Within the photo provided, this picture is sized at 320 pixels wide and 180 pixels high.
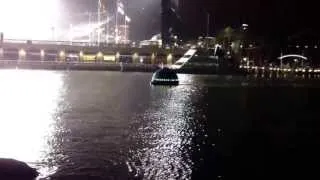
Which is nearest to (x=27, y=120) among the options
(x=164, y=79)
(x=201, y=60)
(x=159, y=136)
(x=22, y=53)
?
(x=159, y=136)

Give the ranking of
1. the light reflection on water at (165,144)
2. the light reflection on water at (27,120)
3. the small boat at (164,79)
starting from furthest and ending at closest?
the small boat at (164,79) → the light reflection on water at (27,120) → the light reflection on water at (165,144)

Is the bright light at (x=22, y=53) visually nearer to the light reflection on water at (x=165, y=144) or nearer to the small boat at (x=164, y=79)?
the small boat at (x=164, y=79)

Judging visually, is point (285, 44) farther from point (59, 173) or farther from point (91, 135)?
point (59, 173)

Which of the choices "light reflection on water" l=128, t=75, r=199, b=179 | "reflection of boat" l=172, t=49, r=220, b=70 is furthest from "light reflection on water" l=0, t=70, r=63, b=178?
"reflection of boat" l=172, t=49, r=220, b=70

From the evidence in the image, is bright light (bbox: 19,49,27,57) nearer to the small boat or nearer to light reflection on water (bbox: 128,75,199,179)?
the small boat

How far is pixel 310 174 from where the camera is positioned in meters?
25.2

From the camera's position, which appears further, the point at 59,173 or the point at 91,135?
the point at 91,135

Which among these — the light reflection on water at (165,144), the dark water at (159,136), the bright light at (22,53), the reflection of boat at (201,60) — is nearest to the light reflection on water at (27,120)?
the dark water at (159,136)

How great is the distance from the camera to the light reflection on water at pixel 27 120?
2839 cm

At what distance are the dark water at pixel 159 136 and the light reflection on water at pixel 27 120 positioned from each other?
0.18ft

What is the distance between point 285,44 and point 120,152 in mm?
125809

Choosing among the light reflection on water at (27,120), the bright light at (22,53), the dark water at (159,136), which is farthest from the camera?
the bright light at (22,53)

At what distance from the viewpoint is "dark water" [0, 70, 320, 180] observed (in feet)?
82.7

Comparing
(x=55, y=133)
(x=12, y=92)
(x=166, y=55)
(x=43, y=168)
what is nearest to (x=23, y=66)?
(x=166, y=55)
